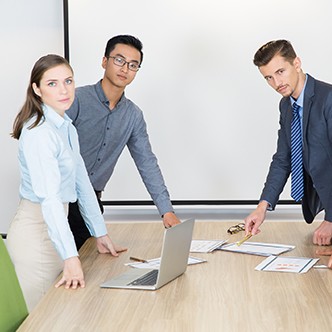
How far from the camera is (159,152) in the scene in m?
4.83

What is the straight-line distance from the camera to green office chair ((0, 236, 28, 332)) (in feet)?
7.64

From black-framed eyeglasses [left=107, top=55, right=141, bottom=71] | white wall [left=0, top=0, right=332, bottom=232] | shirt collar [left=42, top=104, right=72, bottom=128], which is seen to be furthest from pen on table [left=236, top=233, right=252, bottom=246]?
white wall [left=0, top=0, right=332, bottom=232]

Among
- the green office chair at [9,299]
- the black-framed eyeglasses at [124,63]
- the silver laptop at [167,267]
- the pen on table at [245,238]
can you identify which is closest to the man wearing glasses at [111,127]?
the black-framed eyeglasses at [124,63]

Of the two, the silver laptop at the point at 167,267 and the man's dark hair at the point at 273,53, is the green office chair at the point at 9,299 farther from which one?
the man's dark hair at the point at 273,53

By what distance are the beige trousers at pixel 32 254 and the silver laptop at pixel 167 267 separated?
0.31 meters

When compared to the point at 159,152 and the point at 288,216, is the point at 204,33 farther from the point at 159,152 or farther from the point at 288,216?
the point at 288,216

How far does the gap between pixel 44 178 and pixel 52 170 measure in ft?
0.14

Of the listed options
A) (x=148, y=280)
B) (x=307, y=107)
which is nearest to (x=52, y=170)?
(x=148, y=280)

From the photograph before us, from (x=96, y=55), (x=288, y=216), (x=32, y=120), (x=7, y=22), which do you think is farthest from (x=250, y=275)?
(x=7, y=22)

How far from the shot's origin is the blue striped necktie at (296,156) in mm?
3561

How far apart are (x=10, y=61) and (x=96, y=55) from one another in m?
0.57

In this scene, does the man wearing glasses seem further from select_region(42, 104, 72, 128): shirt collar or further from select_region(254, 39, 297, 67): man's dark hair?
select_region(42, 104, 72, 128): shirt collar

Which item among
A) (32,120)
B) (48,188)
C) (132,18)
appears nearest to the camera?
(48,188)

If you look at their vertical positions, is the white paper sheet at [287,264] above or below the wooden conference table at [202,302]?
below
